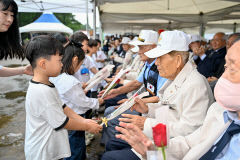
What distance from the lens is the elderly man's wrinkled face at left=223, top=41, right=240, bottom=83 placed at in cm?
106

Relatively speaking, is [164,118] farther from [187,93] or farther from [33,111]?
[33,111]

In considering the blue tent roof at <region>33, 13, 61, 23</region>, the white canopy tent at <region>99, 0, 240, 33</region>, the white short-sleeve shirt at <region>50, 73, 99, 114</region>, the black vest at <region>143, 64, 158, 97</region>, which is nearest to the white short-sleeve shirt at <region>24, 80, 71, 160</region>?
the white short-sleeve shirt at <region>50, 73, 99, 114</region>

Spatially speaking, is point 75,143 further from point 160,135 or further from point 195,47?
point 195,47

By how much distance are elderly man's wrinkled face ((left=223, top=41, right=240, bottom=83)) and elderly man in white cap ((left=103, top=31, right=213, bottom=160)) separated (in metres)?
0.57

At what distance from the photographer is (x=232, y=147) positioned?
1232 millimetres

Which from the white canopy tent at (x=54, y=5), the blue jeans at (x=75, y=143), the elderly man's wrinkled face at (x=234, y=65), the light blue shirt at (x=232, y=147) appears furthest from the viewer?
the white canopy tent at (x=54, y=5)

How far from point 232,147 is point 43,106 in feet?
4.80

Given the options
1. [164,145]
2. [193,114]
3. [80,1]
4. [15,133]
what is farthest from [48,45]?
[80,1]

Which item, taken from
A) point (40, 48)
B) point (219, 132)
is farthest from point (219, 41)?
point (40, 48)

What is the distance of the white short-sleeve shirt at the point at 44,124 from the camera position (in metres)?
1.62

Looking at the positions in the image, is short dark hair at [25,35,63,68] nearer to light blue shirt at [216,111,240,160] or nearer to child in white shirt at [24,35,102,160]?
child in white shirt at [24,35,102,160]

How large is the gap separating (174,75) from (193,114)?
1.60 feet

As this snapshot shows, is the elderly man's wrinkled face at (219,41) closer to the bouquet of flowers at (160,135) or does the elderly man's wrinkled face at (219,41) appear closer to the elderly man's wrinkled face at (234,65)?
the elderly man's wrinkled face at (234,65)

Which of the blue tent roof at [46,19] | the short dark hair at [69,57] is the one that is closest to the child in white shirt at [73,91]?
the short dark hair at [69,57]
